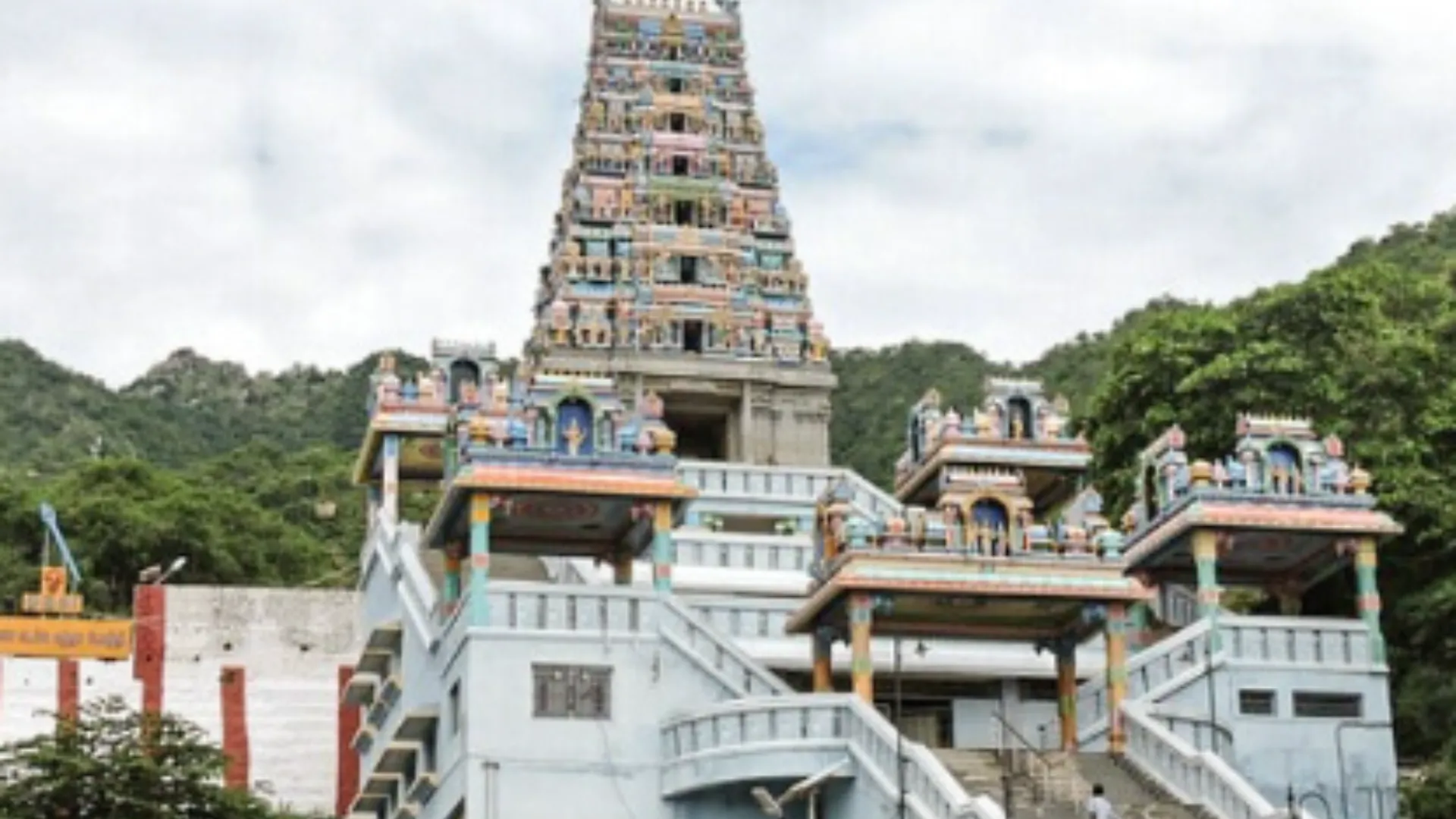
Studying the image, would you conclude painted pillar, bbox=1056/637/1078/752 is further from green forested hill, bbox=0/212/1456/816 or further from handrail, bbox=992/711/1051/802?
green forested hill, bbox=0/212/1456/816

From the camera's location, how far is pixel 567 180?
52188 millimetres

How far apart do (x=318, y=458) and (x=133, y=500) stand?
14.9 metres

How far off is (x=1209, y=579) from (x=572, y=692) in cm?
914

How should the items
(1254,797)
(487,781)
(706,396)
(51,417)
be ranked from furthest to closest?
(51,417) → (706,396) → (487,781) → (1254,797)

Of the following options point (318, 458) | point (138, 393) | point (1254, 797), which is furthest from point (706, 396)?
point (138, 393)

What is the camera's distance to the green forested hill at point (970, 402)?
133 ft

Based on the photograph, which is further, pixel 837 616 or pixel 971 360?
pixel 971 360

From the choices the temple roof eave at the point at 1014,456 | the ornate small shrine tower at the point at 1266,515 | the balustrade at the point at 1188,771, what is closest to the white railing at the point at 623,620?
the balustrade at the point at 1188,771

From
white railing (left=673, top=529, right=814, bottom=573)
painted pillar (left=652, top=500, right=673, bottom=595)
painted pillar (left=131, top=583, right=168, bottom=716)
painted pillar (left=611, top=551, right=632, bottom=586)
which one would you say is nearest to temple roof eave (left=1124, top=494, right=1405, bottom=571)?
painted pillar (left=652, top=500, right=673, bottom=595)

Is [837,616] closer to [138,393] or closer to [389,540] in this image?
[389,540]

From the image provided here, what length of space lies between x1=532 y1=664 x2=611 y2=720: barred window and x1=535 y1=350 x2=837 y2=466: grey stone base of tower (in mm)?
14932

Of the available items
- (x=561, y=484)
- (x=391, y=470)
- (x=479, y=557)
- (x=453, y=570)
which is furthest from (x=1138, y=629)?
(x=391, y=470)

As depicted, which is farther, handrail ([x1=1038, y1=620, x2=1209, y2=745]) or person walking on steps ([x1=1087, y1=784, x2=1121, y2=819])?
handrail ([x1=1038, y1=620, x2=1209, y2=745])

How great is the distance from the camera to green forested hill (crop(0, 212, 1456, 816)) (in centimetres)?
4041
